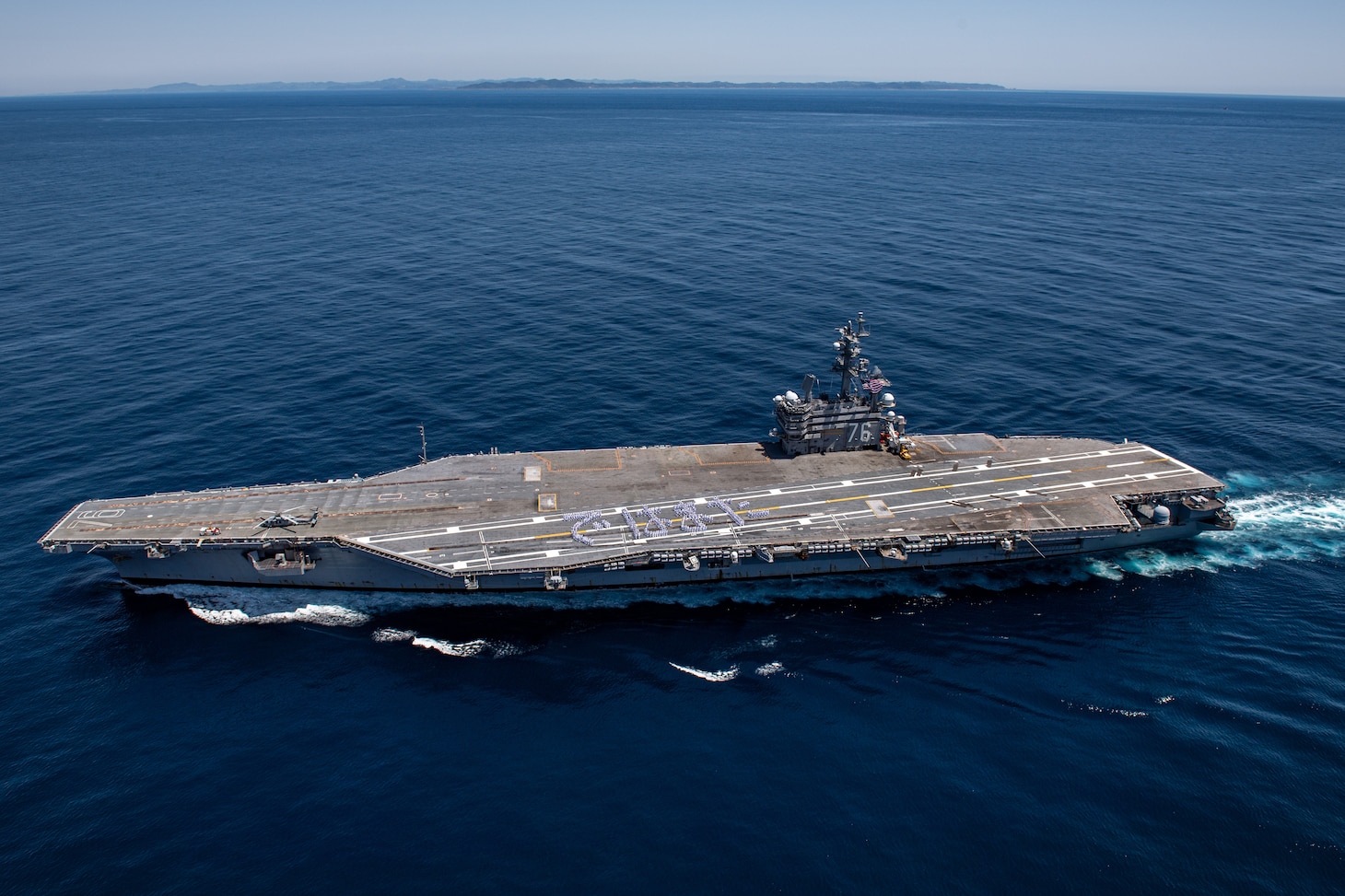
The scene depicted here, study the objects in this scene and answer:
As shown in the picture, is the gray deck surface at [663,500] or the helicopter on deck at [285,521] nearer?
the helicopter on deck at [285,521]

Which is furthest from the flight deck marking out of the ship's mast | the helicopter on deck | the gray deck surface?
the ship's mast

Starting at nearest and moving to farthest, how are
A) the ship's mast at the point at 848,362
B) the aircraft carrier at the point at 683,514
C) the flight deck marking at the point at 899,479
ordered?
1. the aircraft carrier at the point at 683,514
2. the flight deck marking at the point at 899,479
3. the ship's mast at the point at 848,362

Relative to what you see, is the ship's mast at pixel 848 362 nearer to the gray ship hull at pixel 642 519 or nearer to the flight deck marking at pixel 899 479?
the gray ship hull at pixel 642 519

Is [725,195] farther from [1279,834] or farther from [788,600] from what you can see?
[1279,834]

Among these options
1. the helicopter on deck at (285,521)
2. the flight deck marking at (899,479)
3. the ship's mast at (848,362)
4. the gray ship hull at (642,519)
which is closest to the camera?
the gray ship hull at (642,519)

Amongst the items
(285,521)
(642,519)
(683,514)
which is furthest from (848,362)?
(285,521)

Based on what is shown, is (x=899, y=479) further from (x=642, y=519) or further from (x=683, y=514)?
(x=642, y=519)

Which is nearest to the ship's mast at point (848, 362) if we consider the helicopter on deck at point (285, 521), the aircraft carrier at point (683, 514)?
the aircraft carrier at point (683, 514)
